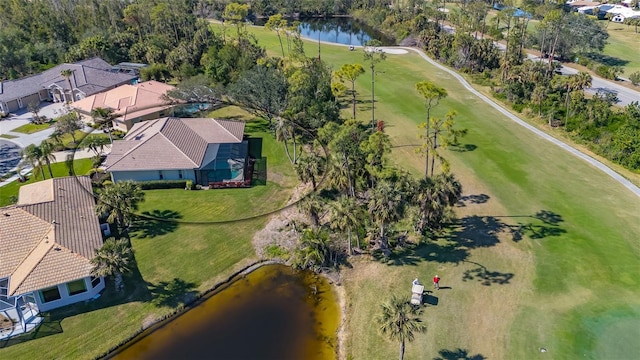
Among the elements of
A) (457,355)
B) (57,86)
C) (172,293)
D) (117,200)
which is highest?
(57,86)

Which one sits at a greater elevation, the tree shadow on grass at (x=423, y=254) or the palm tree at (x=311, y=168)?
the palm tree at (x=311, y=168)

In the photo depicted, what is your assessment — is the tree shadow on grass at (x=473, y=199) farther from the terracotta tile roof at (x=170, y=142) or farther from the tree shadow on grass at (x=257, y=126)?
the tree shadow on grass at (x=257, y=126)

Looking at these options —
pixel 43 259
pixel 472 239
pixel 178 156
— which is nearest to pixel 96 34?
pixel 178 156

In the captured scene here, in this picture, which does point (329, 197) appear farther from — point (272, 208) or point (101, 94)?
point (101, 94)

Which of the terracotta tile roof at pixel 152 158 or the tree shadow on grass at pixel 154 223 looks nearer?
the tree shadow on grass at pixel 154 223

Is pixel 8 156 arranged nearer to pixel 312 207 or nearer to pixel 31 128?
pixel 31 128

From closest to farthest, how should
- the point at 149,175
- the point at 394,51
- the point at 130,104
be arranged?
1. the point at 149,175
2. the point at 130,104
3. the point at 394,51

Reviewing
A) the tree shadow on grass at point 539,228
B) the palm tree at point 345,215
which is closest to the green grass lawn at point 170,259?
the palm tree at point 345,215

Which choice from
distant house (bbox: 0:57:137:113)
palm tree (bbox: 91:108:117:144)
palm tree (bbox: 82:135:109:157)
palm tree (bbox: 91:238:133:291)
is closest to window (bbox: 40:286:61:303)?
palm tree (bbox: 91:238:133:291)
